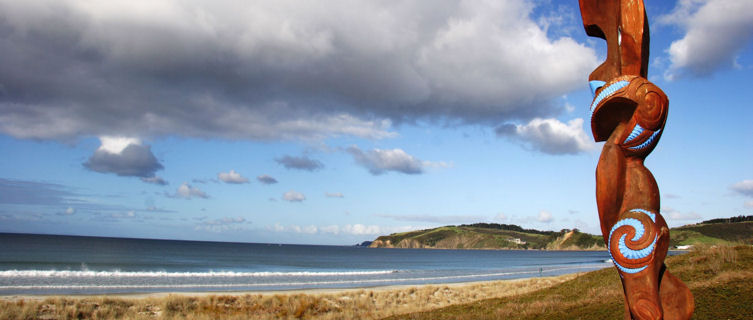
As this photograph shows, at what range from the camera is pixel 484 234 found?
19262 centimetres

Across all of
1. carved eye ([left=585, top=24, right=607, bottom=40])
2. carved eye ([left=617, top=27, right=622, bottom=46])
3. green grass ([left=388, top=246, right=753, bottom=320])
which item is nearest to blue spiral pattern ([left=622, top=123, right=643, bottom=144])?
carved eye ([left=617, top=27, right=622, bottom=46])

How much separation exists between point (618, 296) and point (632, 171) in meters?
8.19

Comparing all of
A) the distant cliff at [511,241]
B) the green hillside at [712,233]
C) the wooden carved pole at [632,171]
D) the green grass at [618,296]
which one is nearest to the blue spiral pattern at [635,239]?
the wooden carved pole at [632,171]

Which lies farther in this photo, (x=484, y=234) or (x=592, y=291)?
(x=484, y=234)

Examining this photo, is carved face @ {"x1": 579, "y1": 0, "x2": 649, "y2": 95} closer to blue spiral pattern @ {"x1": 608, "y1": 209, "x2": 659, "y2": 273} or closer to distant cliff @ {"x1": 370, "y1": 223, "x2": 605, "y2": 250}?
blue spiral pattern @ {"x1": 608, "y1": 209, "x2": 659, "y2": 273}

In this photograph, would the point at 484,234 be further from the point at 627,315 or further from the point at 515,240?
the point at 627,315

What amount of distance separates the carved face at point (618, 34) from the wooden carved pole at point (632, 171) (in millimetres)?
12

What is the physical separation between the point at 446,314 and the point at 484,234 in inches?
7318

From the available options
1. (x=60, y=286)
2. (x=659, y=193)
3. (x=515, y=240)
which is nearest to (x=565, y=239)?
(x=515, y=240)

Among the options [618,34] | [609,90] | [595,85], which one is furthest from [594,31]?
[609,90]

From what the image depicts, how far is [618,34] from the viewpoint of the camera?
20.9ft

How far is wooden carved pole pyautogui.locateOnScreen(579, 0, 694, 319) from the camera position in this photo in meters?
5.43

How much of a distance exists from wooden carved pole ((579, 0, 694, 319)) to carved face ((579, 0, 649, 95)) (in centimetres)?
1

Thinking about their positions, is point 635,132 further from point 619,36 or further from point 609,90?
point 619,36
